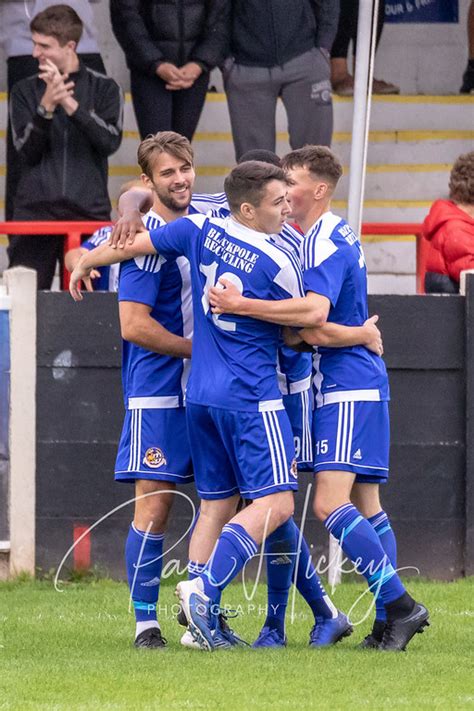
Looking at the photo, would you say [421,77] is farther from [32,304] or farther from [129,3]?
[32,304]

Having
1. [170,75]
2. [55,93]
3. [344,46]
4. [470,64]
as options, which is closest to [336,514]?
[55,93]

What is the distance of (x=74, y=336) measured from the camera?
8.09 m

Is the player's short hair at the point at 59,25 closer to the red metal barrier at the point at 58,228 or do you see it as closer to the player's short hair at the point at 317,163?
the red metal barrier at the point at 58,228

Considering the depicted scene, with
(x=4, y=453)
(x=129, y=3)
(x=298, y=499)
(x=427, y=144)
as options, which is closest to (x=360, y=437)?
(x=298, y=499)

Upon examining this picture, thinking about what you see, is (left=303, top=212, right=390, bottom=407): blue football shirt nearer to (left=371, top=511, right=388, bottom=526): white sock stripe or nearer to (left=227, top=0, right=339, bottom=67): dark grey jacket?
(left=371, top=511, right=388, bottom=526): white sock stripe

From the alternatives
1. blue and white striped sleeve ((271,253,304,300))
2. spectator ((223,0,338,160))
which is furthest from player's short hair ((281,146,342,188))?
Result: spectator ((223,0,338,160))

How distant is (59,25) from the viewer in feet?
31.3

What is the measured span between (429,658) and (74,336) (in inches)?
127

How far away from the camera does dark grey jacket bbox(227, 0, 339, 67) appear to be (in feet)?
32.9

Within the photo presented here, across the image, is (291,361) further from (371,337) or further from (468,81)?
(468,81)

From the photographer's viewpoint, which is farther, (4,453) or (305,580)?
(4,453)

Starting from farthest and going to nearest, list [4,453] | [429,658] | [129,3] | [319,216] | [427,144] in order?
[427,144] → [129,3] → [4,453] → [319,216] → [429,658]

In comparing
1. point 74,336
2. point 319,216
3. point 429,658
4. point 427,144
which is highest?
point 427,144

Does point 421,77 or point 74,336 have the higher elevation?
point 421,77
